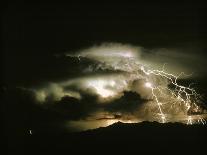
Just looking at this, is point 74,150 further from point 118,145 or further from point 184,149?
point 184,149

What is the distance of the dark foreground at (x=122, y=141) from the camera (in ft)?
75.6

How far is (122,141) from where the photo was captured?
2670cm

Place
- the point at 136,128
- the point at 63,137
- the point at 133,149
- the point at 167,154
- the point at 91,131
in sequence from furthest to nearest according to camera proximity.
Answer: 1. the point at 136,128
2. the point at 91,131
3. the point at 63,137
4. the point at 133,149
5. the point at 167,154

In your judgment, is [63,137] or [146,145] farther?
[63,137]

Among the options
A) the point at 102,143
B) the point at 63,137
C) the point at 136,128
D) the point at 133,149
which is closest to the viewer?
the point at 133,149

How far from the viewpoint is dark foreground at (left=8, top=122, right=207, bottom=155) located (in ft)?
75.6

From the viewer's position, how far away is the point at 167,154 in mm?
21797

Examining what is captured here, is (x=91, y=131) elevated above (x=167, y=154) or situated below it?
above

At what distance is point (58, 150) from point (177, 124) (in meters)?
12.9

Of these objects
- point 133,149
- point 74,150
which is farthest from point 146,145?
point 74,150

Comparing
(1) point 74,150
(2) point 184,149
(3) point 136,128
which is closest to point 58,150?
(1) point 74,150

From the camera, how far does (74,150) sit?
2303 cm

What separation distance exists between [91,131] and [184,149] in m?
8.35

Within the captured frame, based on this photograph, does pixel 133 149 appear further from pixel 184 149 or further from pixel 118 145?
pixel 184 149
